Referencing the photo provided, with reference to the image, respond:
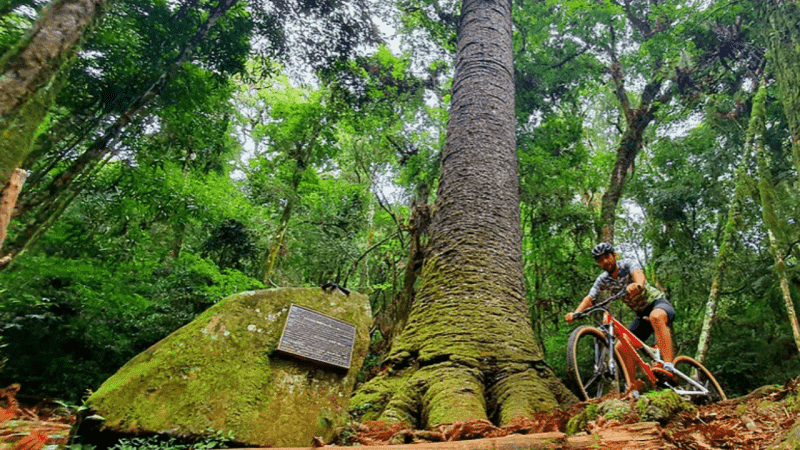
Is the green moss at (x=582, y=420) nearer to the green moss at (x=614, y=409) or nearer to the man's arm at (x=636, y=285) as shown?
the green moss at (x=614, y=409)

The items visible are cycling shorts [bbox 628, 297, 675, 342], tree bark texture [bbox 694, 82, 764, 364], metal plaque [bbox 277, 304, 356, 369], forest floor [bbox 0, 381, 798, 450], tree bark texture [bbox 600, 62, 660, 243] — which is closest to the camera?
forest floor [bbox 0, 381, 798, 450]

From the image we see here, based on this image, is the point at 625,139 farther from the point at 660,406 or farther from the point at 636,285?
the point at 660,406

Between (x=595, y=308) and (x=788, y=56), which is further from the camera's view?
(x=788, y=56)

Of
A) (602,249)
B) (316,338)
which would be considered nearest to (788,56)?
(602,249)

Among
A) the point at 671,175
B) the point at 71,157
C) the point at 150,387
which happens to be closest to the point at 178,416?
the point at 150,387

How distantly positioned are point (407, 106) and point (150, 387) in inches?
415

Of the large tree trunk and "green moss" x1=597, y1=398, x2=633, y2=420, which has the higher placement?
the large tree trunk

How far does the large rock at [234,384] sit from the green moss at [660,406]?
201 centimetres

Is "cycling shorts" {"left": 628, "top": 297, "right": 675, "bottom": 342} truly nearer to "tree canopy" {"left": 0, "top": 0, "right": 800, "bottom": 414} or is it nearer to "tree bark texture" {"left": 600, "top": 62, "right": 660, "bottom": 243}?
"tree canopy" {"left": 0, "top": 0, "right": 800, "bottom": 414}

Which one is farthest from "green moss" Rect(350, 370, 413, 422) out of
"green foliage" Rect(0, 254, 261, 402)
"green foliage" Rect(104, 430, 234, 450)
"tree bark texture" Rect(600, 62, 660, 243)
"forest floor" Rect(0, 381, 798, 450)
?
"tree bark texture" Rect(600, 62, 660, 243)

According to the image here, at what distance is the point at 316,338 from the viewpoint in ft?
11.1

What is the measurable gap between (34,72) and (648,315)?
18.8 ft

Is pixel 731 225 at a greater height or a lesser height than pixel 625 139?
lesser

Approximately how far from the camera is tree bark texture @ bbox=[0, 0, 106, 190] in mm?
2850
